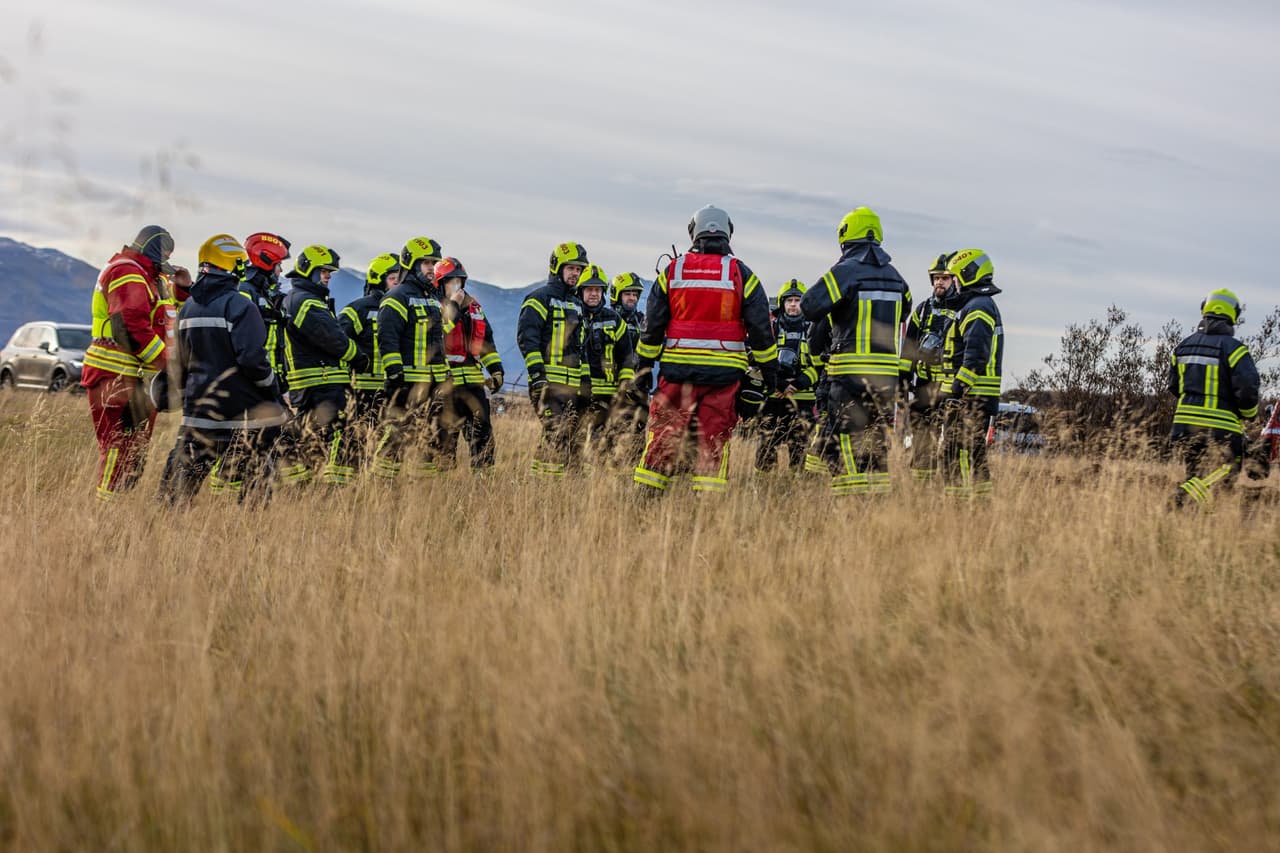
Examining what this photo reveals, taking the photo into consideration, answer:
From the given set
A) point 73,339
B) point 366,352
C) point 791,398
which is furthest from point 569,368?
point 73,339

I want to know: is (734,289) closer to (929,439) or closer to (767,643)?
(929,439)

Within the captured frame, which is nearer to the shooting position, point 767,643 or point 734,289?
point 767,643

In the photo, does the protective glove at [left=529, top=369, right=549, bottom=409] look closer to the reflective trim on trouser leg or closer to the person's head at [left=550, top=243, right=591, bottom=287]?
the person's head at [left=550, top=243, right=591, bottom=287]

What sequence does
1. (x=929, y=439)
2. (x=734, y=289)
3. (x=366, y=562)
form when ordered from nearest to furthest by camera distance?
(x=366, y=562) < (x=734, y=289) < (x=929, y=439)

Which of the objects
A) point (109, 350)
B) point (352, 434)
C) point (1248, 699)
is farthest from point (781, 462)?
point (1248, 699)

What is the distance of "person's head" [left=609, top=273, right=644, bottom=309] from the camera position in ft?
42.4

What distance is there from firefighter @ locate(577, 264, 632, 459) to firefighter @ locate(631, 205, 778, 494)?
97.6 inches

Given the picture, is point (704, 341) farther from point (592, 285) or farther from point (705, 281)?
point (592, 285)

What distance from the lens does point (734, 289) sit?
7602mm

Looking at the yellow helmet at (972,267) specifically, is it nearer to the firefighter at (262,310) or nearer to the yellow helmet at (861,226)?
the yellow helmet at (861,226)

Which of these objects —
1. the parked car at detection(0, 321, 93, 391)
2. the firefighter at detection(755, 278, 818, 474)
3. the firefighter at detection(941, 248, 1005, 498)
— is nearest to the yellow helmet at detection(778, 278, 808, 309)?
the firefighter at detection(755, 278, 818, 474)

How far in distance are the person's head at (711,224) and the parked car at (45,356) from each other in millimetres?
18985

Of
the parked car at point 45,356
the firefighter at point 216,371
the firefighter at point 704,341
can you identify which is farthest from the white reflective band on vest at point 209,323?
the parked car at point 45,356

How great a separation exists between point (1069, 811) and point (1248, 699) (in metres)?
1.32
